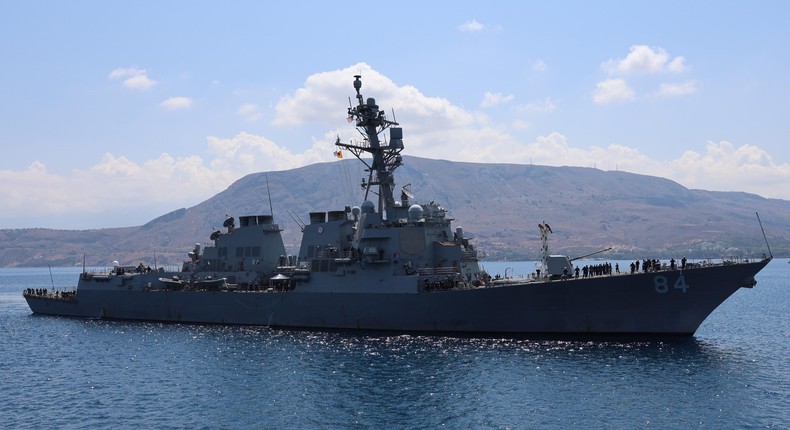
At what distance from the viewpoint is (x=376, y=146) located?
41.5 metres

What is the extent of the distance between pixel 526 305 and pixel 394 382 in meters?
9.58

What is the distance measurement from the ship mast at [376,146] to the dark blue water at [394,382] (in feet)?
29.6

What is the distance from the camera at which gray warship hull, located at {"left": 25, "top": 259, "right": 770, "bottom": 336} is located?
102 feet

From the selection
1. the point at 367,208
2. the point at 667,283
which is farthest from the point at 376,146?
the point at 667,283

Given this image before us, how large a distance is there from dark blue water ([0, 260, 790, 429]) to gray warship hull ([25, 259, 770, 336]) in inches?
34.0

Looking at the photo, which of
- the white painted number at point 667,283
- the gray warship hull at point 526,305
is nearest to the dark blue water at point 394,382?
the gray warship hull at point 526,305

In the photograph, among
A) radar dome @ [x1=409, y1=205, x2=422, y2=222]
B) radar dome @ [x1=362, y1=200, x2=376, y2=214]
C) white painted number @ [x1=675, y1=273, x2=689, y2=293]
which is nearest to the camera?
white painted number @ [x1=675, y1=273, x2=689, y2=293]

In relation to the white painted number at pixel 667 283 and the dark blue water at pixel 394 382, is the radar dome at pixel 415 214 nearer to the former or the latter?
the dark blue water at pixel 394 382

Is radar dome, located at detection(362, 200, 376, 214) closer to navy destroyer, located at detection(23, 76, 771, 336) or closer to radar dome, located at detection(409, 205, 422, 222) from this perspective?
navy destroyer, located at detection(23, 76, 771, 336)

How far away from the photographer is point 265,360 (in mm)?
31172

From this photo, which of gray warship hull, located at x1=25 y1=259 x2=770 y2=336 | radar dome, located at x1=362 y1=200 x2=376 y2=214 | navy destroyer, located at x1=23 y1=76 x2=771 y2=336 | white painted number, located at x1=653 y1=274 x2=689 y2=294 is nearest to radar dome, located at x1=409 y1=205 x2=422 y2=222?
navy destroyer, located at x1=23 y1=76 x2=771 y2=336

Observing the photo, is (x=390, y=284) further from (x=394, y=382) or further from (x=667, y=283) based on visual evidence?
(x=667, y=283)

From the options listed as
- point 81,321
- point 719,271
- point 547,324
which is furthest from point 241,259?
point 719,271

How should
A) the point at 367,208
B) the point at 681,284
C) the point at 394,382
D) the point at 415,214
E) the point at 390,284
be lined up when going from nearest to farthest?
the point at 394,382, the point at 681,284, the point at 390,284, the point at 415,214, the point at 367,208
